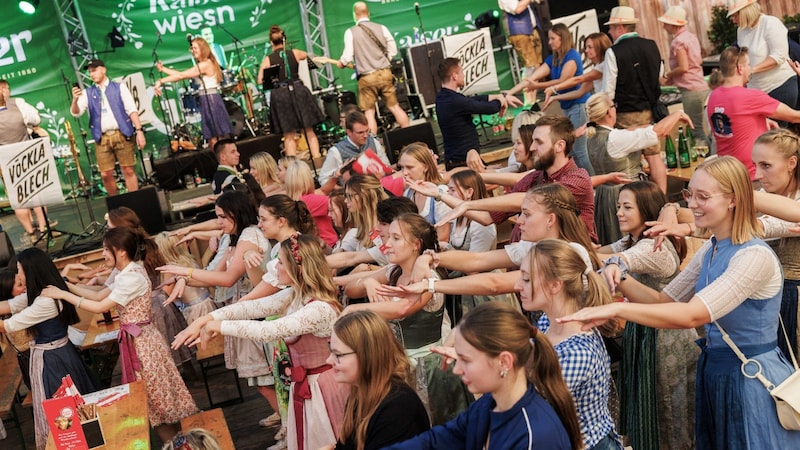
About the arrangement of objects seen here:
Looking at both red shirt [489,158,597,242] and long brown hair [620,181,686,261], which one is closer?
long brown hair [620,181,686,261]

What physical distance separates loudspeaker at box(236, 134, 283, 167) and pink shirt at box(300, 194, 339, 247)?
15.5ft

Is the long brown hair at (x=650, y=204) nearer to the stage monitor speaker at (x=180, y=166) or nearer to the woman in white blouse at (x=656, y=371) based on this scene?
the woman in white blouse at (x=656, y=371)

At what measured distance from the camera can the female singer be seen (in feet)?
34.2

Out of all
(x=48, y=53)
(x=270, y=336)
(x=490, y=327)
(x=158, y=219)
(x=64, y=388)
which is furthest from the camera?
(x=48, y=53)

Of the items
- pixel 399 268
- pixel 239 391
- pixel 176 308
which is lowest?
pixel 239 391

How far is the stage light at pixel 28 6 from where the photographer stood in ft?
39.1

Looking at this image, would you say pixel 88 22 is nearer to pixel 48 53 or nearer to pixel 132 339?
pixel 48 53

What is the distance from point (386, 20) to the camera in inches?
515

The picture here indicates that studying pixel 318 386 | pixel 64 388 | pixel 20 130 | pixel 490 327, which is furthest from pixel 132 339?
pixel 20 130

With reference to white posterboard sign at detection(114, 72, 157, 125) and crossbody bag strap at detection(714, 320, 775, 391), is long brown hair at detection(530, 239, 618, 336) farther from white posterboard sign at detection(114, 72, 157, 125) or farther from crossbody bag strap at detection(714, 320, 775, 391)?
white posterboard sign at detection(114, 72, 157, 125)

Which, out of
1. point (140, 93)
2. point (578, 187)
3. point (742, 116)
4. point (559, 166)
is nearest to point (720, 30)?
point (742, 116)

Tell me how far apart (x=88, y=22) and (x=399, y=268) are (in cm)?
955

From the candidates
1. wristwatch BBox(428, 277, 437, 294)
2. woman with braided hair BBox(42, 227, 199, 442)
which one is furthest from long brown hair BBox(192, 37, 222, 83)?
wristwatch BBox(428, 277, 437, 294)

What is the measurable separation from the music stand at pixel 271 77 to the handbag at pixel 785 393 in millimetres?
7993
